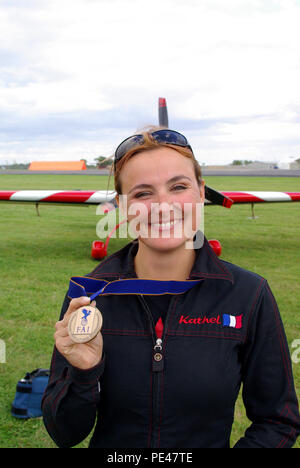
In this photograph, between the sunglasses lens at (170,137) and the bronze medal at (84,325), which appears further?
the sunglasses lens at (170,137)

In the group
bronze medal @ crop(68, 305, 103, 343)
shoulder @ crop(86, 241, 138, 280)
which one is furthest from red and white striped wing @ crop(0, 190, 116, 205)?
bronze medal @ crop(68, 305, 103, 343)

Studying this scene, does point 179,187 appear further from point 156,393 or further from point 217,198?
point 217,198

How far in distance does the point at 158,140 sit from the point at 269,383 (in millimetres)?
994

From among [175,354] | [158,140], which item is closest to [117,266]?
[175,354]

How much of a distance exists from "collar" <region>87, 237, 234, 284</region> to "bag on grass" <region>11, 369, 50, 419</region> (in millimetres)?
1896

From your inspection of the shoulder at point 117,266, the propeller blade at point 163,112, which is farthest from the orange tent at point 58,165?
the shoulder at point 117,266

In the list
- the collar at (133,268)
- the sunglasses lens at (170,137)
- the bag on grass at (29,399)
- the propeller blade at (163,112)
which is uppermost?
the propeller blade at (163,112)

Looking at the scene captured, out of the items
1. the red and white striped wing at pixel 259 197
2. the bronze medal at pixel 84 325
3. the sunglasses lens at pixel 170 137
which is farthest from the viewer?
the red and white striped wing at pixel 259 197

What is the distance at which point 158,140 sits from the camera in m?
1.42

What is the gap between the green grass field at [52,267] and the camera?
11.2 ft

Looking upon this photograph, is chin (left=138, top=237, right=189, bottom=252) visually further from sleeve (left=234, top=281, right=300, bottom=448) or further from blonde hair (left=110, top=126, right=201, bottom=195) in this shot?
sleeve (left=234, top=281, right=300, bottom=448)

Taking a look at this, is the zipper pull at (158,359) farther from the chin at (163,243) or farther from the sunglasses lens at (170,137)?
the sunglasses lens at (170,137)

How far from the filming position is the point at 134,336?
138 centimetres

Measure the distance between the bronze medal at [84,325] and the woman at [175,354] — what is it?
10cm
